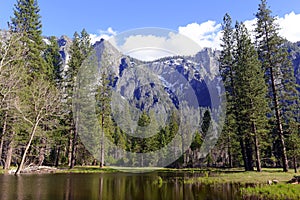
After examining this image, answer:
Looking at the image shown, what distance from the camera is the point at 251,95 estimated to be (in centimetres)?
2891

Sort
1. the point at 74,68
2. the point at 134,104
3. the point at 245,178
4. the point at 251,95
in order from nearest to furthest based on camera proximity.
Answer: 1. the point at 245,178
2. the point at 251,95
3. the point at 74,68
4. the point at 134,104

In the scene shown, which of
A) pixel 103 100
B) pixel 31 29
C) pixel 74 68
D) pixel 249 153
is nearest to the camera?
pixel 249 153

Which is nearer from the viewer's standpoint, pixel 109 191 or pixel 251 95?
pixel 109 191

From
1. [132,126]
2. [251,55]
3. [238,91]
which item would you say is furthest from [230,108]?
[132,126]

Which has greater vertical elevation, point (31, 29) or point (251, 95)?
point (31, 29)

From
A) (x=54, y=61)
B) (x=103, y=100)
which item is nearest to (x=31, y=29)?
(x=54, y=61)

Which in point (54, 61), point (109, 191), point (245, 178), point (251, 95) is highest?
point (54, 61)

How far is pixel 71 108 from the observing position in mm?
40469

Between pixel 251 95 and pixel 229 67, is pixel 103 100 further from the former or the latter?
pixel 251 95

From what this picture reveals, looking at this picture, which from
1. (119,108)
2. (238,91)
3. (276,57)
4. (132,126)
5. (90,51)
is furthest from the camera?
(132,126)

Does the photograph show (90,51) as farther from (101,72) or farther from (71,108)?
(71,108)

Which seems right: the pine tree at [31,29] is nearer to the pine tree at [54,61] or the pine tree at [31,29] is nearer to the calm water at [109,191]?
the pine tree at [54,61]

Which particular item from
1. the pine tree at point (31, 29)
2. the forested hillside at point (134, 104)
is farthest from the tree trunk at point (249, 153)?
the pine tree at point (31, 29)

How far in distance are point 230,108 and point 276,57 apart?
7641mm
